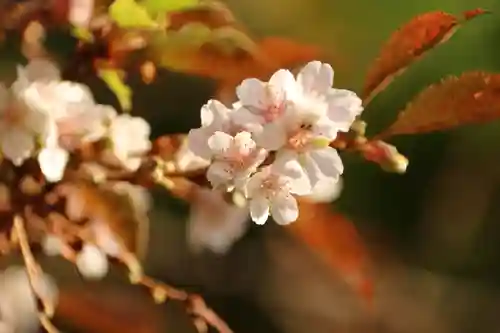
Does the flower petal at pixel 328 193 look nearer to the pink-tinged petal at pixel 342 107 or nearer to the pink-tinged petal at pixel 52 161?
the pink-tinged petal at pixel 342 107

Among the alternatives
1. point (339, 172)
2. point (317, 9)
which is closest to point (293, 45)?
point (317, 9)

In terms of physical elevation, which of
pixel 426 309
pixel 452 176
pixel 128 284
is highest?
pixel 452 176

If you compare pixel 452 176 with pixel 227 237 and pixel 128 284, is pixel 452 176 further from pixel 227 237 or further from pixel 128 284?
pixel 128 284

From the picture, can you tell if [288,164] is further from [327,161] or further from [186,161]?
[186,161]

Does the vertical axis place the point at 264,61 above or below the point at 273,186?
above

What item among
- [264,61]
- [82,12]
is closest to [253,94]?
[264,61]

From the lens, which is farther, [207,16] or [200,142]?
[207,16]

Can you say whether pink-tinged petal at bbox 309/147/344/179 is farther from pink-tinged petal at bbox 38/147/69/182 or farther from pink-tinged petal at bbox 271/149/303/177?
pink-tinged petal at bbox 38/147/69/182
